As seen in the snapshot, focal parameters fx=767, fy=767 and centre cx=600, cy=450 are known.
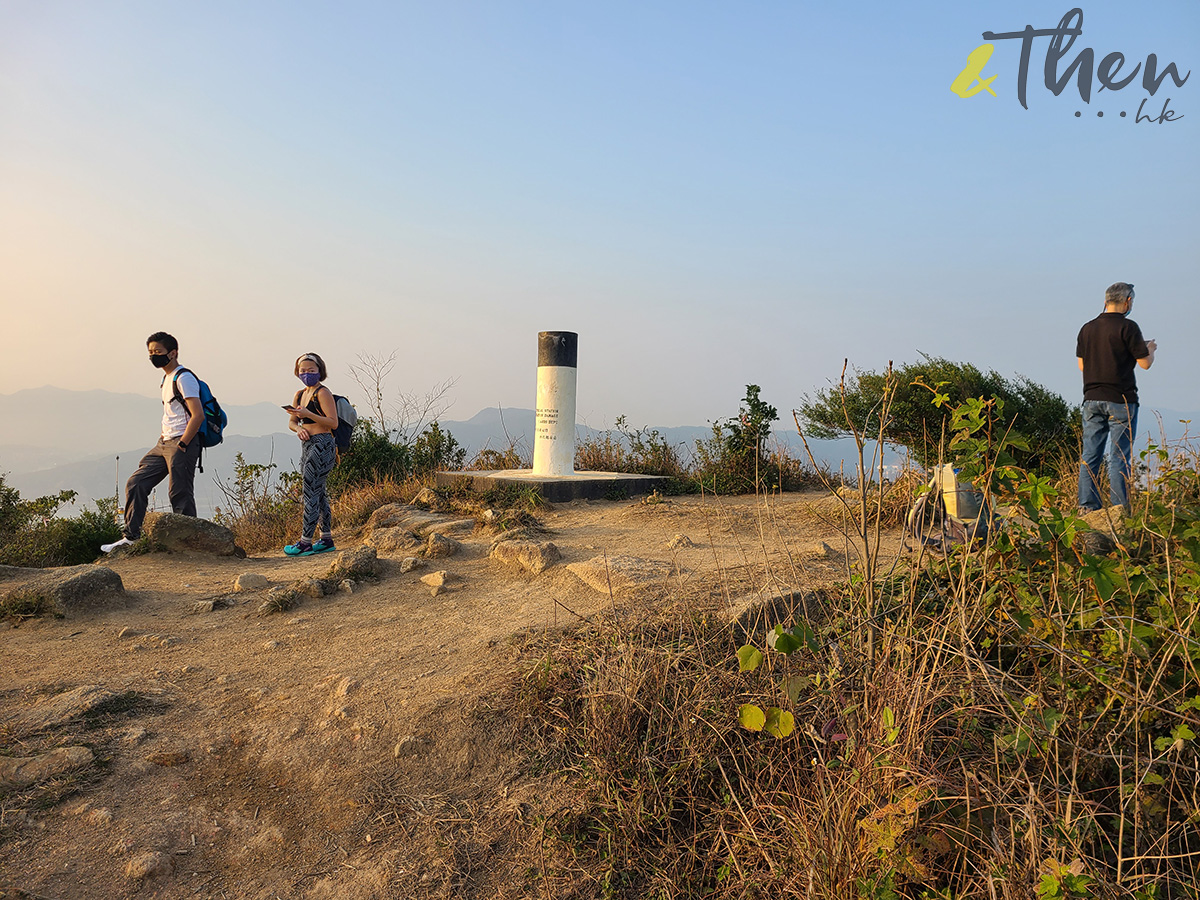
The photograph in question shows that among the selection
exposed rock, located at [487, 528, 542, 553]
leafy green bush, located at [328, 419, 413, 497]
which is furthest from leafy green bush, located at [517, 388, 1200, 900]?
leafy green bush, located at [328, 419, 413, 497]

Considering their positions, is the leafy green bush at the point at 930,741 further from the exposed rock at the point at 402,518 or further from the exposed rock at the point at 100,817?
the exposed rock at the point at 402,518

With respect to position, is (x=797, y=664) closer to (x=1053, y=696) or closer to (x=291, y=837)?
(x=1053, y=696)

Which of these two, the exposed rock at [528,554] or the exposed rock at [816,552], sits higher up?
the exposed rock at [816,552]

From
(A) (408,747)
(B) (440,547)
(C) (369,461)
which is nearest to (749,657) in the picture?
(A) (408,747)

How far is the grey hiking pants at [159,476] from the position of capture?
7.05m

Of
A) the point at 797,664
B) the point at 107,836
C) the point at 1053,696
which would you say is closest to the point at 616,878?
the point at 797,664

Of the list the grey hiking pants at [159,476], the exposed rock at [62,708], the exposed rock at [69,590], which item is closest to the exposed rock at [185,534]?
the grey hiking pants at [159,476]

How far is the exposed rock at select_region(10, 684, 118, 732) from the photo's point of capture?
3.37m

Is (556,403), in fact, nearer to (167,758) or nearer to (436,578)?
(436,578)

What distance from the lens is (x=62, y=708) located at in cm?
348

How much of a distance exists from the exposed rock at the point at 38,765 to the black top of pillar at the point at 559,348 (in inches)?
271

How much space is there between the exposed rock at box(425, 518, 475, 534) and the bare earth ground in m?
1.75

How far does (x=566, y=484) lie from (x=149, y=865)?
623 cm

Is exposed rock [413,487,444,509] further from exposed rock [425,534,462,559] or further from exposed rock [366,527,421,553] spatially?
exposed rock [425,534,462,559]
